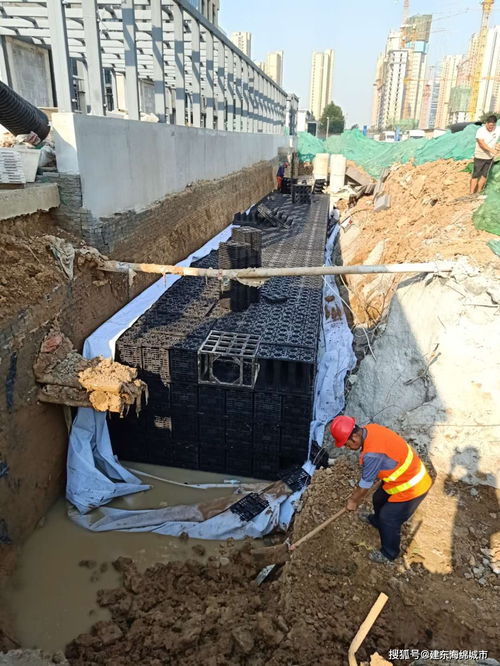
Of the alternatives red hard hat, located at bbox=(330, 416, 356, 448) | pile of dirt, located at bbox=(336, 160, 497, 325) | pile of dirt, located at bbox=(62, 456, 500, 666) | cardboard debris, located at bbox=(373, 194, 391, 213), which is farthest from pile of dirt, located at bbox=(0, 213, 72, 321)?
cardboard debris, located at bbox=(373, 194, 391, 213)

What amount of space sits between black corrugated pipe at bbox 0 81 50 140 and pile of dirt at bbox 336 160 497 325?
20.4 feet

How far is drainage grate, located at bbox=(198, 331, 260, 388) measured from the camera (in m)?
5.67

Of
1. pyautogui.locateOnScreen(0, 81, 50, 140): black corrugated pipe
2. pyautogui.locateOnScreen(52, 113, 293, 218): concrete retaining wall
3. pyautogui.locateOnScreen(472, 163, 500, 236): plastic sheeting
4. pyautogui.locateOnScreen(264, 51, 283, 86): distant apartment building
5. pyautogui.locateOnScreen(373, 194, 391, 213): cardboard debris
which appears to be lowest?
pyautogui.locateOnScreen(373, 194, 391, 213): cardboard debris

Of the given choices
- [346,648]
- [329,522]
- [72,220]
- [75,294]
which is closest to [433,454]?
[329,522]

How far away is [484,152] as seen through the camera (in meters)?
9.94

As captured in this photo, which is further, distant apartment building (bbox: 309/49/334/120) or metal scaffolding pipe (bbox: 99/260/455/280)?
distant apartment building (bbox: 309/49/334/120)

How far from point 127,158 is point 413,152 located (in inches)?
641

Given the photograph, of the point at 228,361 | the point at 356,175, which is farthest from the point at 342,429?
the point at 356,175

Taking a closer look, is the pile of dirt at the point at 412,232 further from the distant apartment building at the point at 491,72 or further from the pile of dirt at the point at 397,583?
the distant apartment building at the point at 491,72

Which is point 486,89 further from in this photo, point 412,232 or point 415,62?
point 412,232

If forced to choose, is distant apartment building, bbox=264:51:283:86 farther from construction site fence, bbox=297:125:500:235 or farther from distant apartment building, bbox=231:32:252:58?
construction site fence, bbox=297:125:500:235

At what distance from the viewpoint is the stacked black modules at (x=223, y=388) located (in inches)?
225

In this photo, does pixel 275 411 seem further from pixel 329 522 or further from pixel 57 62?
pixel 57 62

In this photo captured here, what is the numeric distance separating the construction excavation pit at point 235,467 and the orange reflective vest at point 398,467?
1.0 inches
